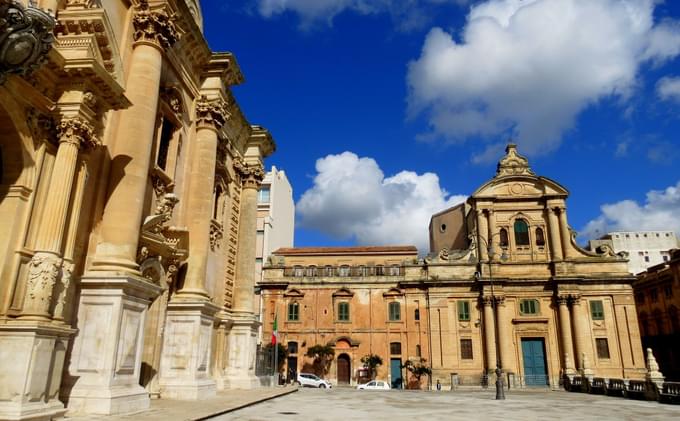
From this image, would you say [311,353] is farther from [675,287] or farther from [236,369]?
[675,287]

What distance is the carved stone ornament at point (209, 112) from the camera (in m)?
17.0

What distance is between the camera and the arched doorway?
1533 inches

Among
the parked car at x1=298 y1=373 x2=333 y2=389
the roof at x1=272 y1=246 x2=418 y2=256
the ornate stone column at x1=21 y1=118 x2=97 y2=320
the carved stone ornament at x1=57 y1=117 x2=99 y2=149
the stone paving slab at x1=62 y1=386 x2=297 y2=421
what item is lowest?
the parked car at x1=298 y1=373 x2=333 y2=389

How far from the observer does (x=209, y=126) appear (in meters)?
17.0

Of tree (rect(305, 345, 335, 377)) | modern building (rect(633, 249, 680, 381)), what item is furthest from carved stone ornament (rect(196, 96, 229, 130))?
modern building (rect(633, 249, 680, 381))

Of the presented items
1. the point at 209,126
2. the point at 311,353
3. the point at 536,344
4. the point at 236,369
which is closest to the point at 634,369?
the point at 536,344

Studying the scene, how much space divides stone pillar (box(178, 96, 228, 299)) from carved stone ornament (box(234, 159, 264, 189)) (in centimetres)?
572

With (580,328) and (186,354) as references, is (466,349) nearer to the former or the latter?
(580,328)

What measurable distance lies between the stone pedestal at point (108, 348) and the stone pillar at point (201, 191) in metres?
4.29

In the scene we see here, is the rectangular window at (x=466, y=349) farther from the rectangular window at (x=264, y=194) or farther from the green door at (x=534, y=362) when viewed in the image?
the rectangular window at (x=264, y=194)

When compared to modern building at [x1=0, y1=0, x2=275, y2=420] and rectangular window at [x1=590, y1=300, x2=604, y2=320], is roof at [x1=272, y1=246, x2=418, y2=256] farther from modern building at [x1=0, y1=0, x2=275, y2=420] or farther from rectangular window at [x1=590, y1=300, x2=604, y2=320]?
modern building at [x1=0, y1=0, x2=275, y2=420]

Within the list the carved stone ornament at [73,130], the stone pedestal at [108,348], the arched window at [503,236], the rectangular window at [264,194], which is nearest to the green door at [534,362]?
the arched window at [503,236]

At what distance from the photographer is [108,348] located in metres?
9.72

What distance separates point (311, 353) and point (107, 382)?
98.3ft
